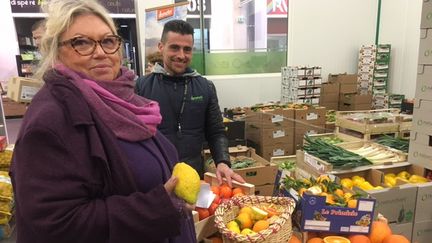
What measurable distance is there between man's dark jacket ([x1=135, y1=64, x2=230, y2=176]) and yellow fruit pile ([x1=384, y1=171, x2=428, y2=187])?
1199mm

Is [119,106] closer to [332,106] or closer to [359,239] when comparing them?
[359,239]

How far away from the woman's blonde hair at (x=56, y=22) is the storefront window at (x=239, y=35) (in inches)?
182

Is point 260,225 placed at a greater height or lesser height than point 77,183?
lesser

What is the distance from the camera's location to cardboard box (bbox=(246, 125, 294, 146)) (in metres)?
4.11

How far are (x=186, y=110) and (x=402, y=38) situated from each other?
528 cm

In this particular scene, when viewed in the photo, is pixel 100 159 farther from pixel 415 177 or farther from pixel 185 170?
pixel 415 177

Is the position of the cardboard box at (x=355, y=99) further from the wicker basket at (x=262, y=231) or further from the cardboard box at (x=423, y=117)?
the wicker basket at (x=262, y=231)

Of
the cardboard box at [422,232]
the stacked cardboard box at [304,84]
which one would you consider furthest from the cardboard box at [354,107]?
the cardboard box at [422,232]

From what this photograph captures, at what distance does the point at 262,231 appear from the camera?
1.18 meters

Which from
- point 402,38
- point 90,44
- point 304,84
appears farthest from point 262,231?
point 402,38

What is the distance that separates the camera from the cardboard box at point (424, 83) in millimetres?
2205

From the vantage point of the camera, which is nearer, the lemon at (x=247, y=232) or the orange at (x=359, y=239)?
the lemon at (x=247, y=232)

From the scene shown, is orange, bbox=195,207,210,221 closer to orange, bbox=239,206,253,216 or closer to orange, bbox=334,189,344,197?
orange, bbox=239,206,253,216

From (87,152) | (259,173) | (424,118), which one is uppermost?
(87,152)
